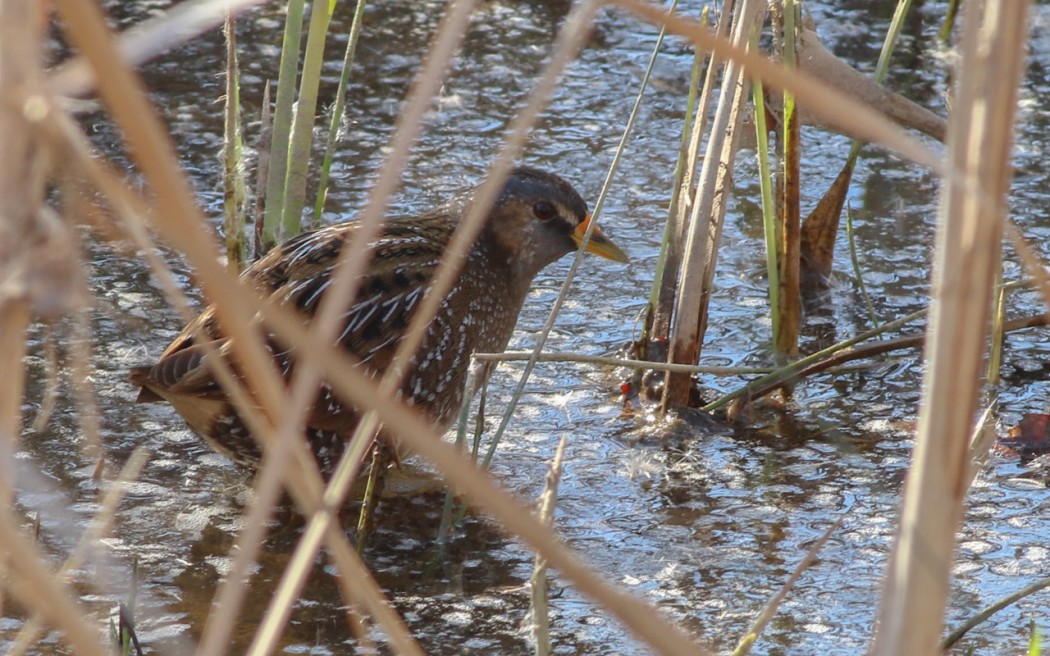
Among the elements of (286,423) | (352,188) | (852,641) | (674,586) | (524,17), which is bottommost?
(286,423)

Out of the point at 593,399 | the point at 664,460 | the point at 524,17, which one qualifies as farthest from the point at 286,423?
the point at 524,17

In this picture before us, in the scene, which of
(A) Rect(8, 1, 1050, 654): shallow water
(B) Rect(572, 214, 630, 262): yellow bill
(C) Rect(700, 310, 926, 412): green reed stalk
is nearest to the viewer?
(A) Rect(8, 1, 1050, 654): shallow water

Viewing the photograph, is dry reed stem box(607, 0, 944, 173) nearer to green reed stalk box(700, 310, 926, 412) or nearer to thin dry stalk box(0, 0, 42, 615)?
thin dry stalk box(0, 0, 42, 615)

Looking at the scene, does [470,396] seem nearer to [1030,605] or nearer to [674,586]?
[674,586]

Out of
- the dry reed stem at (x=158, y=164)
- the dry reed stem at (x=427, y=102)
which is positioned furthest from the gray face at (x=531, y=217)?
the dry reed stem at (x=158, y=164)

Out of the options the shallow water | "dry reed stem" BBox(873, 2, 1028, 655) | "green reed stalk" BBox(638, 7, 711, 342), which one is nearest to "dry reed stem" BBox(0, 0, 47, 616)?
the shallow water

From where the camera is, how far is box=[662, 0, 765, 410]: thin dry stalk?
316 cm

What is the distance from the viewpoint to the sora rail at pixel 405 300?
3039 millimetres

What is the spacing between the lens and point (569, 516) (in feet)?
10.4

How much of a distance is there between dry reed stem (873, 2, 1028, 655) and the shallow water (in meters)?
0.76

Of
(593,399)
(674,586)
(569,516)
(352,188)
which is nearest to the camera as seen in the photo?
(674,586)

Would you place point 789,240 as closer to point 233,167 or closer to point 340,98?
point 340,98

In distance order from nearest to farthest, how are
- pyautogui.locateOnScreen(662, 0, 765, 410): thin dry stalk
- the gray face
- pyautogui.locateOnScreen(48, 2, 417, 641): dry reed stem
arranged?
pyautogui.locateOnScreen(48, 2, 417, 641): dry reed stem < pyautogui.locateOnScreen(662, 0, 765, 410): thin dry stalk < the gray face

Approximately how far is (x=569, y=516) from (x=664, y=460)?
0.36 meters
